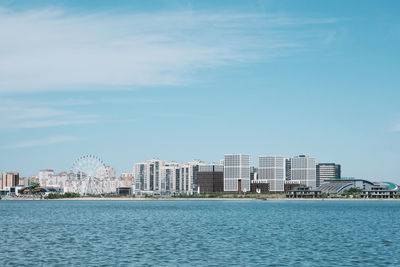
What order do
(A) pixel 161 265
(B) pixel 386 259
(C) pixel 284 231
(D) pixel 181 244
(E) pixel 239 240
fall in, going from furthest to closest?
(C) pixel 284 231, (E) pixel 239 240, (D) pixel 181 244, (B) pixel 386 259, (A) pixel 161 265

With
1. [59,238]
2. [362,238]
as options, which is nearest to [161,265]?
[59,238]

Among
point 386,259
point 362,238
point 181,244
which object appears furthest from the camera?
point 362,238

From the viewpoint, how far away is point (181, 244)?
5950cm

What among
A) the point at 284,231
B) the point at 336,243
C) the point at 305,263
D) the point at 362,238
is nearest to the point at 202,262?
the point at 305,263

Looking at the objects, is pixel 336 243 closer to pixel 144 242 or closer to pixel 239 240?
pixel 239 240

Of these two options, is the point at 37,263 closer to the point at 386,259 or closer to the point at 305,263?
the point at 305,263

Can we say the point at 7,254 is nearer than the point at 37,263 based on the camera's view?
No

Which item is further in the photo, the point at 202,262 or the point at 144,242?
the point at 144,242

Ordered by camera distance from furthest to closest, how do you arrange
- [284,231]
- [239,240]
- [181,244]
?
[284,231], [239,240], [181,244]

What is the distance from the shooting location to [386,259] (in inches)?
1925

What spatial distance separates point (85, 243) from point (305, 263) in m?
23.8

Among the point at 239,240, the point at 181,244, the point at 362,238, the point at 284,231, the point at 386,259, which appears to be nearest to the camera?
the point at 386,259

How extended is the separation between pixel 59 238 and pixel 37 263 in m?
20.8

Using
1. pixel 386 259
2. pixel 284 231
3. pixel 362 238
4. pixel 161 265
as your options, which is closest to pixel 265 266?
pixel 161 265
